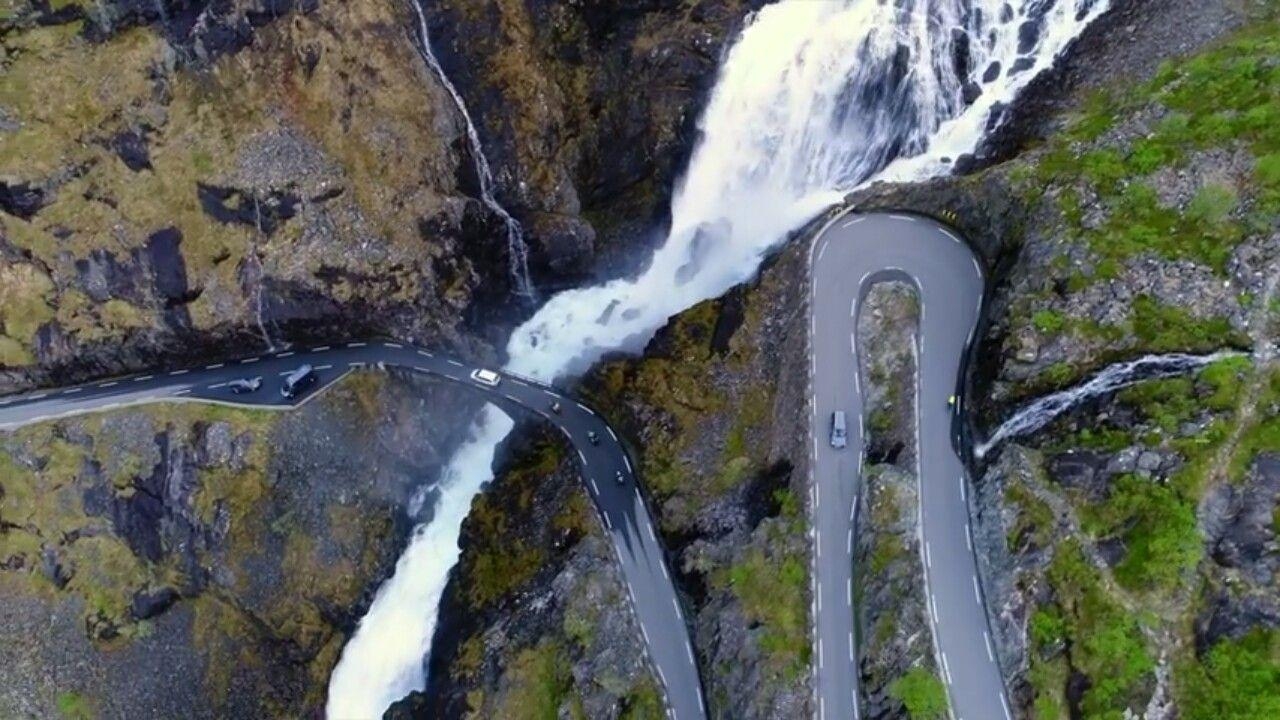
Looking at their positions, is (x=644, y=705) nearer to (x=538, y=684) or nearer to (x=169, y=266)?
(x=538, y=684)

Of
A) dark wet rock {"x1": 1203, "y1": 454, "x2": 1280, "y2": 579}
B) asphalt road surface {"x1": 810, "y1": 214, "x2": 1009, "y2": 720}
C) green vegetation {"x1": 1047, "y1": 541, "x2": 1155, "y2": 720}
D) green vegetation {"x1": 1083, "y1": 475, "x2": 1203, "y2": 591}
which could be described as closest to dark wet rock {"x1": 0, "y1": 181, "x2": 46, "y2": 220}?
asphalt road surface {"x1": 810, "y1": 214, "x2": 1009, "y2": 720}

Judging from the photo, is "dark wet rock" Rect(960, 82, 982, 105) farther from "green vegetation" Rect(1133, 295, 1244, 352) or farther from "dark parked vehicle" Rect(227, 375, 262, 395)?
"dark parked vehicle" Rect(227, 375, 262, 395)

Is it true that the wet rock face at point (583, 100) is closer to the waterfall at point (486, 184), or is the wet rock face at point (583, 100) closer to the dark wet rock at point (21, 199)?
the waterfall at point (486, 184)

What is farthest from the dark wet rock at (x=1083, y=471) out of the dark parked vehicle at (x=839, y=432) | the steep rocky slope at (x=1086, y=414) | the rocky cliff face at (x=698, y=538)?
the rocky cliff face at (x=698, y=538)

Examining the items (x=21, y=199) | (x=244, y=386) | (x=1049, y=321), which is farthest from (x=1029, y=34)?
(x=21, y=199)

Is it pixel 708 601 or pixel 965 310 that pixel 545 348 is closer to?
pixel 708 601
